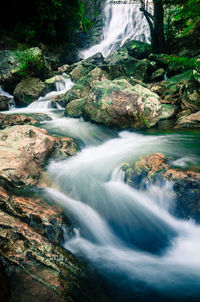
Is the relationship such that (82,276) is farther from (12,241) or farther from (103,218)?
(103,218)

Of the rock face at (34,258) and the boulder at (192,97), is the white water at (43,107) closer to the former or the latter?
the boulder at (192,97)

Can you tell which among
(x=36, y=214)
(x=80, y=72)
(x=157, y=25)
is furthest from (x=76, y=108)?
(x=157, y=25)

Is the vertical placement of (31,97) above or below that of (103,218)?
above

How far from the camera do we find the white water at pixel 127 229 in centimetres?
194

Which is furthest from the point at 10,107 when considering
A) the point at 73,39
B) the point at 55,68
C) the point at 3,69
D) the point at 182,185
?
the point at 73,39

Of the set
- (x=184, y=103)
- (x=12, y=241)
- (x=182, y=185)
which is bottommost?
(x=12, y=241)

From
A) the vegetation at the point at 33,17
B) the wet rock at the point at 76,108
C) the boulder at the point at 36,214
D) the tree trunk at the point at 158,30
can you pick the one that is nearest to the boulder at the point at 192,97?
the wet rock at the point at 76,108

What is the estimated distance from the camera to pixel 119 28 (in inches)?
739

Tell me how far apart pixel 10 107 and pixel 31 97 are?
3.90ft

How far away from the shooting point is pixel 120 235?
2479 millimetres

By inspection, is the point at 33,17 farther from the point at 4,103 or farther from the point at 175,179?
the point at 175,179

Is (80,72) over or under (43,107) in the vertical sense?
over

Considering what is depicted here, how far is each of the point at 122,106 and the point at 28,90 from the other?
6069mm

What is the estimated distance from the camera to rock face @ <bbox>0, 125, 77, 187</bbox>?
2.71m
